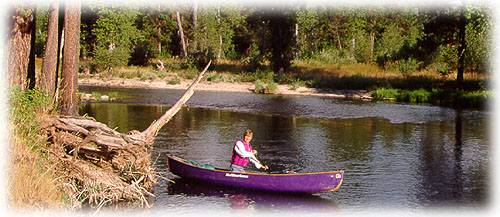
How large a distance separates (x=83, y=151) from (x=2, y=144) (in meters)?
2.39

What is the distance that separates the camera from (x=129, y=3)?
58938 millimetres

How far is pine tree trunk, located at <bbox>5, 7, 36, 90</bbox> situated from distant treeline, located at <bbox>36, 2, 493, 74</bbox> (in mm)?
21193

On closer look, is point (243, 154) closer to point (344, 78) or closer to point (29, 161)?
point (29, 161)

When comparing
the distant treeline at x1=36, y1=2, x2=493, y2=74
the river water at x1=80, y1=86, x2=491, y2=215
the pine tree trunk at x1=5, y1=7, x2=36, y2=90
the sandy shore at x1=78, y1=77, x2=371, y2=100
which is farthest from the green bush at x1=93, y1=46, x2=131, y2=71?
the pine tree trunk at x1=5, y1=7, x2=36, y2=90

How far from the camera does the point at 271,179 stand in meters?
14.5

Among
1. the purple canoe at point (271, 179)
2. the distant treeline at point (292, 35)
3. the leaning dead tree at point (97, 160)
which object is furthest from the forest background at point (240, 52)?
the purple canoe at point (271, 179)

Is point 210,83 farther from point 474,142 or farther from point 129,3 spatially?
point 474,142

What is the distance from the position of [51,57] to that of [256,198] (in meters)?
7.27

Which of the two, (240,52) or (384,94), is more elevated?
(240,52)

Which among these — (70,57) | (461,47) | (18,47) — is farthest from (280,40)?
(18,47)

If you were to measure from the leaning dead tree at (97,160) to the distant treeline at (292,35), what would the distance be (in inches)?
813

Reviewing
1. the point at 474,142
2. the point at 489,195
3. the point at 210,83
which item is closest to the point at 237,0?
the point at 210,83

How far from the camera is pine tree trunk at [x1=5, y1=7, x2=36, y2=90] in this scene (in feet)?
49.4

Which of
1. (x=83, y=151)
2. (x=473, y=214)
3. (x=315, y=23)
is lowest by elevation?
(x=473, y=214)
